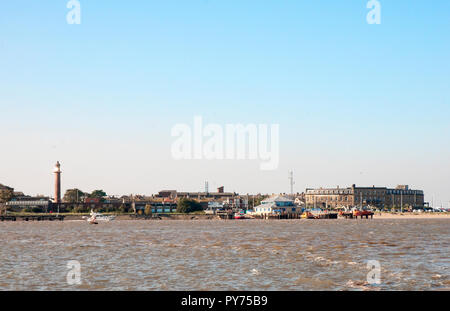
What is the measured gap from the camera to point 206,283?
30.8 meters

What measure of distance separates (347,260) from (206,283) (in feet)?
50.6

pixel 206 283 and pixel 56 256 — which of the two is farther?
pixel 56 256

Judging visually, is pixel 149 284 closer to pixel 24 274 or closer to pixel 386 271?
pixel 24 274

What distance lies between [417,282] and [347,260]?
1197 centimetres
